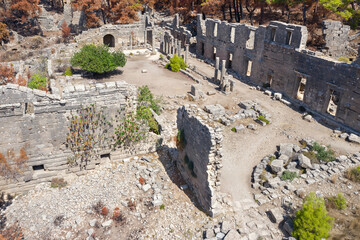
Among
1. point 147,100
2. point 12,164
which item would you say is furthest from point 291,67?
point 12,164

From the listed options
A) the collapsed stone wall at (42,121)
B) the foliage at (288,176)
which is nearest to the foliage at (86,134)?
the collapsed stone wall at (42,121)

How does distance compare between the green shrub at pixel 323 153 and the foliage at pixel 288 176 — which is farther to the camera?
the green shrub at pixel 323 153

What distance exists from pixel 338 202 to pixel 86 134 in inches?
464

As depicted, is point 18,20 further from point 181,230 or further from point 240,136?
point 181,230

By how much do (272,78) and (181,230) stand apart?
60.6 ft

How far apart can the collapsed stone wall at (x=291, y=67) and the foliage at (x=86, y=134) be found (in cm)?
1571

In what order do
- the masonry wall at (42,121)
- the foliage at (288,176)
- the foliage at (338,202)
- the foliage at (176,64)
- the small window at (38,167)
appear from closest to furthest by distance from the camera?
1. the foliage at (338,202)
2. the masonry wall at (42,121)
3. the small window at (38,167)
4. the foliage at (288,176)
5. the foliage at (176,64)

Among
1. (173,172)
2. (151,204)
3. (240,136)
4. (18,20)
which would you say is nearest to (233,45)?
(240,136)

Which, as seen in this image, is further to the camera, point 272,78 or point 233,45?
point 233,45

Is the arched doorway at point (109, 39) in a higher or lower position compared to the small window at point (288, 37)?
lower

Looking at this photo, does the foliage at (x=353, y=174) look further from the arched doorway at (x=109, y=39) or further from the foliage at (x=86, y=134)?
the arched doorway at (x=109, y=39)

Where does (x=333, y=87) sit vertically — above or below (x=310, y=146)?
above

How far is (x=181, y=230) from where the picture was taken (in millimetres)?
11414

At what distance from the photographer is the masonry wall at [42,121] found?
12641 mm
